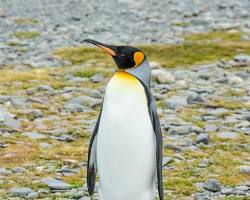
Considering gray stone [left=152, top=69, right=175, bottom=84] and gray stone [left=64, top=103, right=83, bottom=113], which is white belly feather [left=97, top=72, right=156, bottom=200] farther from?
gray stone [left=152, top=69, right=175, bottom=84]

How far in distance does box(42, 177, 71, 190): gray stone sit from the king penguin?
0.94m

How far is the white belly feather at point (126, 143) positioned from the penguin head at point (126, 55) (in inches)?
2.9

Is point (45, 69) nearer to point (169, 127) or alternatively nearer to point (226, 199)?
point (169, 127)

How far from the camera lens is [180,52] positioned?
14.4m

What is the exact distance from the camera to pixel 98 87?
10914 millimetres

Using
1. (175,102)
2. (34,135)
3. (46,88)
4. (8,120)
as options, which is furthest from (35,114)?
(175,102)

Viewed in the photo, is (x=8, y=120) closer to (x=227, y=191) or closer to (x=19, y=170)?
(x=19, y=170)

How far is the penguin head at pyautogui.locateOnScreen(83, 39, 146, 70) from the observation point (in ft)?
16.4

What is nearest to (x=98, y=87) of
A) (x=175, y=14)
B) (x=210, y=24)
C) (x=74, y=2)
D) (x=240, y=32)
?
(x=240, y=32)

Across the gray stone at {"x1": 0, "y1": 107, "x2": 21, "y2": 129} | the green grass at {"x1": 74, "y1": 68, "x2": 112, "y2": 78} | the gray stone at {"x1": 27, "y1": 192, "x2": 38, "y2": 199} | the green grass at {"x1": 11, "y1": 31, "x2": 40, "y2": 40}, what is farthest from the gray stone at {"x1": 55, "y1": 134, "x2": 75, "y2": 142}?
the green grass at {"x1": 11, "y1": 31, "x2": 40, "y2": 40}

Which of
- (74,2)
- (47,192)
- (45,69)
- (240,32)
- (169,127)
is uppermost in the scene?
(47,192)

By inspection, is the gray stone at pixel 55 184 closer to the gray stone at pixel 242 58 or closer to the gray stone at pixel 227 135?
the gray stone at pixel 227 135

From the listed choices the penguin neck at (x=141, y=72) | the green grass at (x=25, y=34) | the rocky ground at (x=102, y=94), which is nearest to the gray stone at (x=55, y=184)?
the rocky ground at (x=102, y=94)

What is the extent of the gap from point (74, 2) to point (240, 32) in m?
7.20
